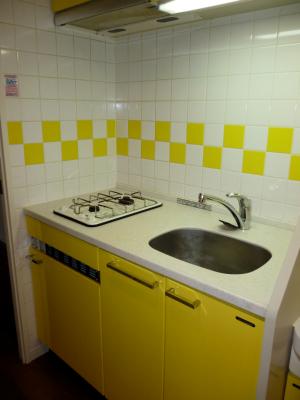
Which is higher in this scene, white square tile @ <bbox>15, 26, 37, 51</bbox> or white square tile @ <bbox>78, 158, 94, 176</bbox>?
white square tile @ <bbox>15, 26, 37, 51</bbox>

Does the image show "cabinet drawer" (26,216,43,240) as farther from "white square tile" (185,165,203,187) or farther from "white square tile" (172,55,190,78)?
"white square tile" (172,55,190,78)

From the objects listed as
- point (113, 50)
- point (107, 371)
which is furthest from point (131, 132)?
point (107, 371)

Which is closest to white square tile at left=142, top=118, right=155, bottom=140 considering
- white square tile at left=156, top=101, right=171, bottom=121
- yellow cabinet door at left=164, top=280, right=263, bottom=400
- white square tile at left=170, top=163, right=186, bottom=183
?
white square tile at left=156, top=101, right=171, bottom=121

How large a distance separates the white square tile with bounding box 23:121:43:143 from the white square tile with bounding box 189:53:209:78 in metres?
0.85

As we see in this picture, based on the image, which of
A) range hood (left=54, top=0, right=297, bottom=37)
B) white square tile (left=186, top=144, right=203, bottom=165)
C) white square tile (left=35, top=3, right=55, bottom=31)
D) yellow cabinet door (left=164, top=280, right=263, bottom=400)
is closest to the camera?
yellow cabinet door (left=164, top=280, right=263, bottom=400)

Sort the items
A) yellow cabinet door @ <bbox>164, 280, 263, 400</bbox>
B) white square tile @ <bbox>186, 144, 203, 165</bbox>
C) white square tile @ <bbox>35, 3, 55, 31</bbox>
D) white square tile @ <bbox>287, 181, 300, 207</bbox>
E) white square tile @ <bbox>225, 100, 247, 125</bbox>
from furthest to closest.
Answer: white square tile @ <bbox>186, 144, 203, 165</bbox>, white square tile @ <bbox>35, 3, 55, 31</bbox>, white square tile @ <bbox>225, 100, 247, 125</bbox>, white square tile @ <bbox>287, 181, 300, 207</bbox>, yellow cabinet door @ <bbox>164, 280, 263, 400</bbox>

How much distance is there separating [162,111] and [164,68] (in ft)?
0.74

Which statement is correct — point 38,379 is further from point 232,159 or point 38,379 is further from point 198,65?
point 198,65

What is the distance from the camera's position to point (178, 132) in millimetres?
1784

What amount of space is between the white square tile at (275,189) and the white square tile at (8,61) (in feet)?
4.30

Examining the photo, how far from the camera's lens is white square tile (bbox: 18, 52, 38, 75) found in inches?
62.7

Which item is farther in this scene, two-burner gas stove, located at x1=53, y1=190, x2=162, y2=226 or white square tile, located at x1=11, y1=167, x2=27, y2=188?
white square tile, located at x1=11, y1=167, x2=27, y2=188

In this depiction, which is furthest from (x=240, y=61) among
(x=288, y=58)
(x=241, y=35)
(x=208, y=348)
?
(x=208, y=348)

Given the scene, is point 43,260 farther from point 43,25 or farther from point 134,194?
point 43,25
